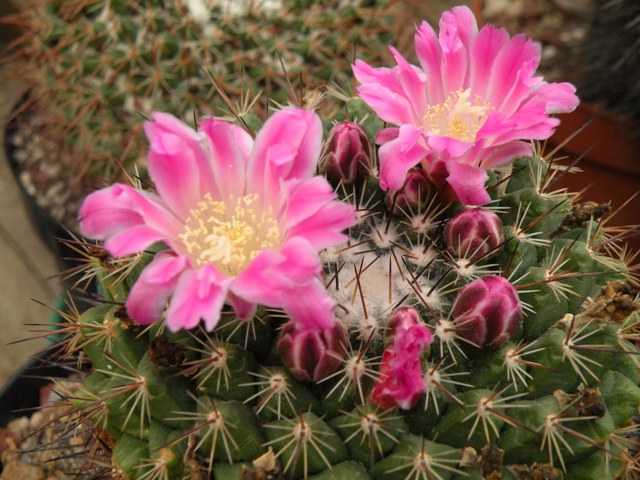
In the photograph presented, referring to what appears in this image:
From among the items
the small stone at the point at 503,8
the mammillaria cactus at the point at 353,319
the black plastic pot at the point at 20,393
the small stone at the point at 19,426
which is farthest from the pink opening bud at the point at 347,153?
the small stone at the point at 503,8

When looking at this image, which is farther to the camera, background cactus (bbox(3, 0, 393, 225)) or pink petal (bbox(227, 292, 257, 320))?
background cactus (bbox(3, 0, 393, 225))

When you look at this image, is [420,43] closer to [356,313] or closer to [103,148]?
[356,313]

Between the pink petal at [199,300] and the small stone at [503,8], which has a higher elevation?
the pink petal at [199,300]

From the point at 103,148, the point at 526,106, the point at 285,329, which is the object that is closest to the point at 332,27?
the point at 103,148

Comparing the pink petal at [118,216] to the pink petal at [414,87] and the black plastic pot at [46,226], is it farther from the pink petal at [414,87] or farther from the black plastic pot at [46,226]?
the black plastic pot at [46,226]

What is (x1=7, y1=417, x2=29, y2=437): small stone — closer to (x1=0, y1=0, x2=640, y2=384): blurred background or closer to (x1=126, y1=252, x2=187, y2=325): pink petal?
(x1=0, y1=0, x2=640, y2=384): blurred background

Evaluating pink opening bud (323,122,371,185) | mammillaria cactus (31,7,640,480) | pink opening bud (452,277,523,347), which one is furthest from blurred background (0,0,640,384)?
pink opening bud (452,277,523,347)
